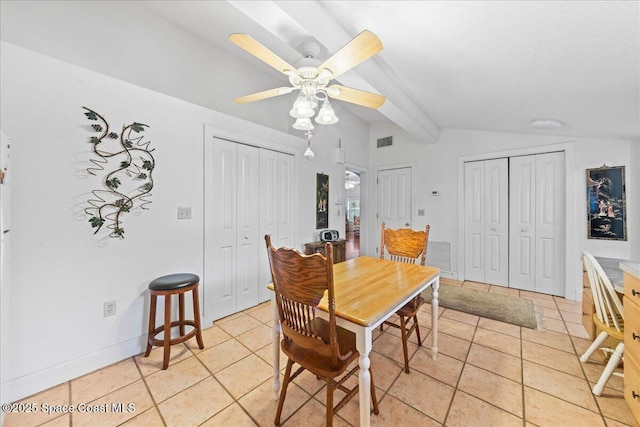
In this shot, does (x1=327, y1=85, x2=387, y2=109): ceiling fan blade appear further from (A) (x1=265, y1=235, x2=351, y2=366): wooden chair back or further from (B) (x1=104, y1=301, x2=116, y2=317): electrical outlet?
(B) (x1=104, y1=301, x2=116, y2=317): electrical outlet

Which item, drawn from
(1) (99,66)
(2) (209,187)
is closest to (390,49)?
(2) (209,187)

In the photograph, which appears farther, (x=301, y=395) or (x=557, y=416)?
(x=301, y=395)

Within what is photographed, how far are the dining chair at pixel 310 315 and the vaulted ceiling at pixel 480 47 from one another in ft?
4.94

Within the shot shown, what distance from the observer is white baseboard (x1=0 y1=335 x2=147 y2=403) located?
1616 mm

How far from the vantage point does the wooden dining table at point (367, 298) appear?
1188 millimetres

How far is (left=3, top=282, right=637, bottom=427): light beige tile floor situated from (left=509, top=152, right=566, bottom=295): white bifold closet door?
1.44 m

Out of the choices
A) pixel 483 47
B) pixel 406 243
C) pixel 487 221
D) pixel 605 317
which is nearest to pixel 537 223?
pixel 487 221

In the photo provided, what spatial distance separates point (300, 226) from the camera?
147 inches

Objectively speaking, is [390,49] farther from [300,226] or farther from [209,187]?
[300,226]

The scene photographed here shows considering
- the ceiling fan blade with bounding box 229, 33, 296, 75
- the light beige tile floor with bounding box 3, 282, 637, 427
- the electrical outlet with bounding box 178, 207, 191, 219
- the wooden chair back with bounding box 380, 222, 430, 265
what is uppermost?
the ceiling fan blade with bounding box 229, 33, 296, 75

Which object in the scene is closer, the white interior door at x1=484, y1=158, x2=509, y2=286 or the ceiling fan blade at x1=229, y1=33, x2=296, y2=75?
the ceiling fan blade at x1=229, y1=33, x2=296, y2=75

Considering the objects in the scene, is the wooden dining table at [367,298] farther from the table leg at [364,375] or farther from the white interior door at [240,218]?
the white interior door at [240,218]

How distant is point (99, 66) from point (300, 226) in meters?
2.70

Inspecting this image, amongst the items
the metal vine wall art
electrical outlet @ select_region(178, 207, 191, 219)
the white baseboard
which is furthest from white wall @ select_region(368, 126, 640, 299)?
the white baseboard
